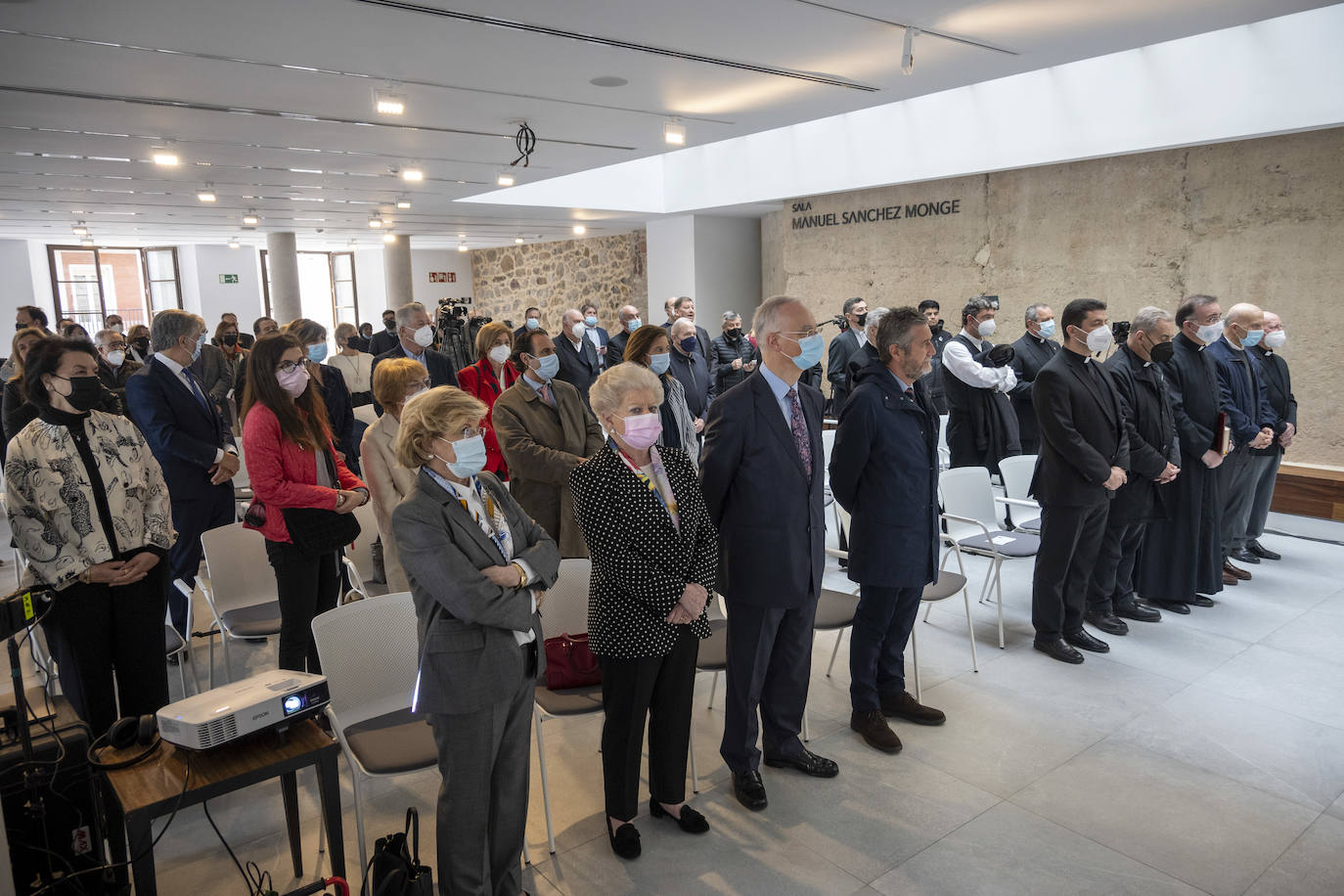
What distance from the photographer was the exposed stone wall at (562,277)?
16062mm

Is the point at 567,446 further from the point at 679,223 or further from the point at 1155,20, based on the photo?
the point at 679,223

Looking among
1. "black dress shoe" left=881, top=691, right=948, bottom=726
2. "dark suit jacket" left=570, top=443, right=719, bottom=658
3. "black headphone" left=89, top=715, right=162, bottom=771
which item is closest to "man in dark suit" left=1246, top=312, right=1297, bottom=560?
"black dress shoe" left=881, top=691, right=948, bottom=726

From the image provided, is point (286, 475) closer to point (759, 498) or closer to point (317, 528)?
point (317, 528)

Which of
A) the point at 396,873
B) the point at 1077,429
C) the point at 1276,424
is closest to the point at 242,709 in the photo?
the point at 396,873

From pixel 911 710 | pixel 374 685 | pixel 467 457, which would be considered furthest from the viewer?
pixel 911 710

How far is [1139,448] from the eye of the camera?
4.36 m

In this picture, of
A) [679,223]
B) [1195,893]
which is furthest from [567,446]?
[679,223]

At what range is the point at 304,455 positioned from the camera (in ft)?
11.0

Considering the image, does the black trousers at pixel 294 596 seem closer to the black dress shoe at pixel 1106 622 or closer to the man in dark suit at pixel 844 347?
the black dress shoe at pixel 1106 622

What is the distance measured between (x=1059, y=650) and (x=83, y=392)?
14.2ft

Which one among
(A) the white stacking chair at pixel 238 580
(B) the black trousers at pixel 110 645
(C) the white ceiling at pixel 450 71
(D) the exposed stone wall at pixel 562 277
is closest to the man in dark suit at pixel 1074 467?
(C) the white ceiling at pixel 450 71

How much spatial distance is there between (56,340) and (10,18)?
8.76 feet

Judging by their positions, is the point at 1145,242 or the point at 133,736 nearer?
the point at 133,736

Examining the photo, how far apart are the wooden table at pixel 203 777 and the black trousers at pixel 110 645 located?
27.0 inches
